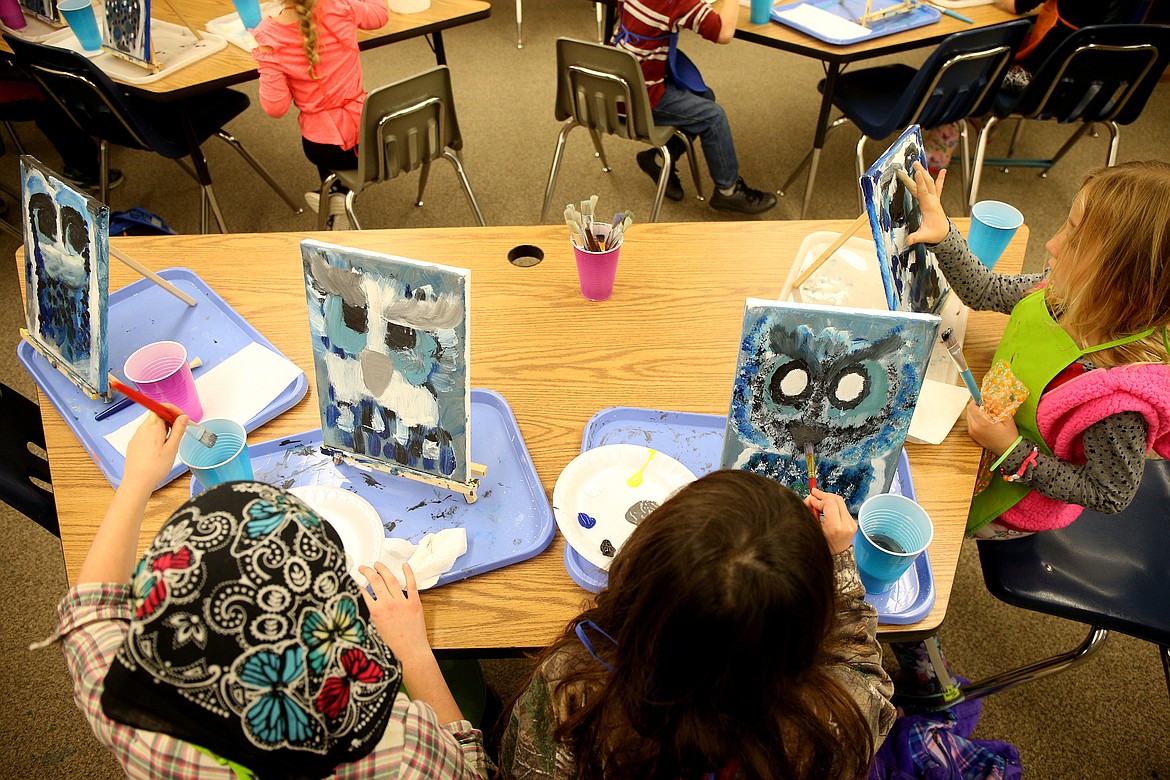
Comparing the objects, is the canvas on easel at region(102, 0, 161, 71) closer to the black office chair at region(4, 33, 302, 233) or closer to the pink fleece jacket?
the black office chair at region(4, 33, 302, 233)

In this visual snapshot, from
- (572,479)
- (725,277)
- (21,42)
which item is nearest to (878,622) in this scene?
(572,479)

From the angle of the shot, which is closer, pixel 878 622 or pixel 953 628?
pixel 878 622

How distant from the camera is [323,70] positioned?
8.02 ft

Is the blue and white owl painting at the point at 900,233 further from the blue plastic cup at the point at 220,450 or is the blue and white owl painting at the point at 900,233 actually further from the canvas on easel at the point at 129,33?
the canvas on easel at the point at 129,33

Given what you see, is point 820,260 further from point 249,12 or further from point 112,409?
point 249,12

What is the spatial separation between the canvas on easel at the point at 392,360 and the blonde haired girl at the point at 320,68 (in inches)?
56.3

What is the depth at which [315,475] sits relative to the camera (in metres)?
1.32

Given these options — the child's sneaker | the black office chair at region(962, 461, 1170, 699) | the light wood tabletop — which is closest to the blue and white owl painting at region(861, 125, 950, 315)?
the black office chair at region(962, 461, 1170, 699)

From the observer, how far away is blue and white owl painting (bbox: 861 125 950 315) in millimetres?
1302

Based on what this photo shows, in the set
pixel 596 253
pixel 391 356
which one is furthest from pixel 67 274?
pixel 596 253

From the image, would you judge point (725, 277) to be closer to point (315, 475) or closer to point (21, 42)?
point (315, 475)

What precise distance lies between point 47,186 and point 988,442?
1.82 m

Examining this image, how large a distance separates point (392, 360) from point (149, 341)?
26.3 inches

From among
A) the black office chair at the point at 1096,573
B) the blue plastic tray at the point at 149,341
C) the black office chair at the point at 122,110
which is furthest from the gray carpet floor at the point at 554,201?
the blue plastic tray at the point at 149,341
